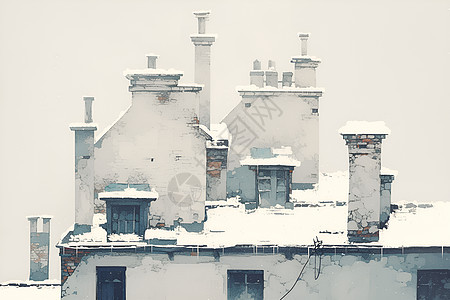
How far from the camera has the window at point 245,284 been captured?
79.9 feet

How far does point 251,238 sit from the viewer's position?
2462 centimetres

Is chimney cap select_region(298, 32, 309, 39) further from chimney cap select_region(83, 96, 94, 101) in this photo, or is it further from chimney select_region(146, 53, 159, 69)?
chimney cap select_region(83, 96, 94, 101)

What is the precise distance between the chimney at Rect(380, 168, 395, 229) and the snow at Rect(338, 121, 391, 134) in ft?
4.55

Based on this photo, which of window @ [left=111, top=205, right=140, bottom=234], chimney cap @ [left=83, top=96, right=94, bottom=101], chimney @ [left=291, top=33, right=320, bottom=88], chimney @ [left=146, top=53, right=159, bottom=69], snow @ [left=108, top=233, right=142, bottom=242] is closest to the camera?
snow @ [left=108, top=233, right=142, bottom=242]

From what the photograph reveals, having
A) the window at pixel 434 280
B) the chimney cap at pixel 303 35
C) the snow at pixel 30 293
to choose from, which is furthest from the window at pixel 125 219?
the chimney cap at pixel 303 35

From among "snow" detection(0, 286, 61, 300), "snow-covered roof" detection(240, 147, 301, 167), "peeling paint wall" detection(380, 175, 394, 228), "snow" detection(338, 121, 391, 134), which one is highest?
"snow" detection(338, 121, 391, 134)

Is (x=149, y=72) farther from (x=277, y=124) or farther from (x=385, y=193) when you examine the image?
(x=277, y=124)

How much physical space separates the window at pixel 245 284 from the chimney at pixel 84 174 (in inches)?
143

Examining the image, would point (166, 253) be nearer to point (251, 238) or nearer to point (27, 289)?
point (251, 238)

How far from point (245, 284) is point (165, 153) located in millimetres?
3674

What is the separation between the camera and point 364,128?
23.5 metres

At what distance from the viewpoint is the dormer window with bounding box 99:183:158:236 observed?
24.8 meters

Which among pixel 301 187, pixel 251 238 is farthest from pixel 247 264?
pixel 301 187

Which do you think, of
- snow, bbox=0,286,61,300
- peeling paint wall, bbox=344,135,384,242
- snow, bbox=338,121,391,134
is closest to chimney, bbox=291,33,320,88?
snow, bbox=0,286,61,300
